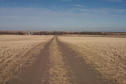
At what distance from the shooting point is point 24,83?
5812 millimetres

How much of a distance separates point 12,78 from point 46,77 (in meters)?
1.65

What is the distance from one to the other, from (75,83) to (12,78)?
3.09 m

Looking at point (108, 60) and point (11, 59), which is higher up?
point (108, 60)

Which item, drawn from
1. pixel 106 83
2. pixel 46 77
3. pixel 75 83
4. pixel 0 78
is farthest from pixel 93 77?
pixel 0 78

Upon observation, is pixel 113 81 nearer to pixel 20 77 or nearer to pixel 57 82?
pixel 57 82

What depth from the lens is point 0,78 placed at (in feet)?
21.5

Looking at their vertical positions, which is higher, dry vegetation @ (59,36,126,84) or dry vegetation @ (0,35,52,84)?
dry vegetation @ (59,36,126,84)

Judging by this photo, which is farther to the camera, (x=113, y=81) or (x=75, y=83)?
(x=113, y=81)

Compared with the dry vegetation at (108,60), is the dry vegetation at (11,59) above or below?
below

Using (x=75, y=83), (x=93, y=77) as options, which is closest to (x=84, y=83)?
(x=75, y=83)

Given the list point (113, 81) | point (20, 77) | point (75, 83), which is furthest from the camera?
point (20, 77)

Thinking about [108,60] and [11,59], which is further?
[11,59]

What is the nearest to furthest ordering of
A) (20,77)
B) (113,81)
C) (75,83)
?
(75,83)
(113,81)
(20,77)

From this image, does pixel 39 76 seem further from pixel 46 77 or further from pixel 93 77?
pixel 93 77
